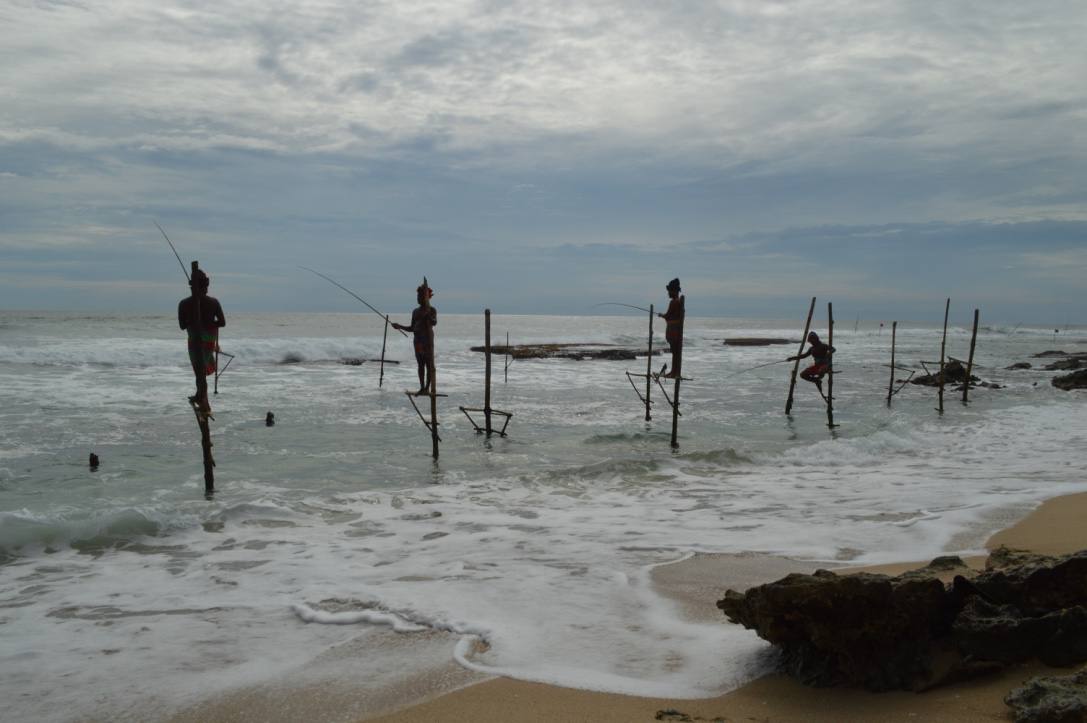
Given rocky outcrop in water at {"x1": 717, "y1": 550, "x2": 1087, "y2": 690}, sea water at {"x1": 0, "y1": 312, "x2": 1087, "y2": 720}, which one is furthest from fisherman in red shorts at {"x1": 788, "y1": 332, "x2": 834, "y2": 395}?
rocky outcrop in water at {"x1": 717, "y1": 550, "x2": 1087, "y2": 690}

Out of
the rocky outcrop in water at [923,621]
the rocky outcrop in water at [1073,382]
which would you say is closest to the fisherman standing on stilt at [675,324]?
the rocky outcrop in water at [923,621]

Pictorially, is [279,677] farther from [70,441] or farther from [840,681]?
[70,441]

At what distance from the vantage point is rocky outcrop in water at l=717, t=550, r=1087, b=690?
3.43 metres

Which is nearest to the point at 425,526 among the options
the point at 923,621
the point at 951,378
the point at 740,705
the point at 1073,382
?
the point at 740,705

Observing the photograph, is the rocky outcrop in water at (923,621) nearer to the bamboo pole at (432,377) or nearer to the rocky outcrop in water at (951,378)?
the bamboo pole at (432,377)

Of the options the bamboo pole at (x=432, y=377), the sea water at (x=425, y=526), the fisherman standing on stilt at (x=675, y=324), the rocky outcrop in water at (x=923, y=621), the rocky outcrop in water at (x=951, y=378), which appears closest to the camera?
the rocky outcrop in water at (x=923, y=621)

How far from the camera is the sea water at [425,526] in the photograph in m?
4.47

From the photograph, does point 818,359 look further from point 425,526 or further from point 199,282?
point 199,282

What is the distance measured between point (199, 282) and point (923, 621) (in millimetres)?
8263

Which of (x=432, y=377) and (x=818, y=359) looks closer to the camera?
(x=432, y=377)

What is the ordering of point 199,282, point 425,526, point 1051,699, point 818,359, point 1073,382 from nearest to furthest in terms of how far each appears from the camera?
point 1051,699
point 425,526
point 199,282
point 818,359
point 1073,382

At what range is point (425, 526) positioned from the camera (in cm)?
807

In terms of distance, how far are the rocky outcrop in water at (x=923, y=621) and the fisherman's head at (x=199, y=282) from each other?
7.58 meters

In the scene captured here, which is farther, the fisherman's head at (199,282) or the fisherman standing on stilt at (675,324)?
the fisherman standing on stilt at (675,324)
